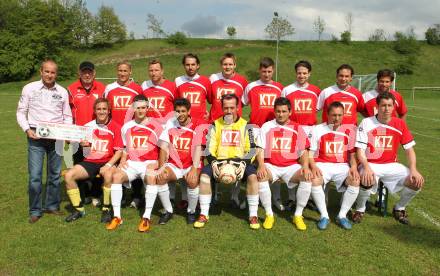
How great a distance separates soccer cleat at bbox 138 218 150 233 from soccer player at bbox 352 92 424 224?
267cm

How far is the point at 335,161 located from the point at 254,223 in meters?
1.41

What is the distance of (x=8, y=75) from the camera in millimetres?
47094

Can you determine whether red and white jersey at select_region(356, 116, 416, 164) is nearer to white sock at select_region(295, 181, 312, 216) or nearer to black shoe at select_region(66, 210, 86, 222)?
white sock at select_region(295, 181, 312, 216)

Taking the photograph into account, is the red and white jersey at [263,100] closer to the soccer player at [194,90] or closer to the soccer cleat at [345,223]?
the soccer player at [194,90]

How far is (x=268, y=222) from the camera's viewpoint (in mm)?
4625

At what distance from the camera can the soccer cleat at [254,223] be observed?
457cm

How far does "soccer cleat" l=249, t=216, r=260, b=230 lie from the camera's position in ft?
15.0

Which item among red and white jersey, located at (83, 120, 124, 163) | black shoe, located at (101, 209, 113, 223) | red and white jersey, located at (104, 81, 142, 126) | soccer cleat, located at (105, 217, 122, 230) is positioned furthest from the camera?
red and white jersey, located at (104, 81, 142, 126)

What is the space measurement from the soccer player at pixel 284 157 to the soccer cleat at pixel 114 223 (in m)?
1.84

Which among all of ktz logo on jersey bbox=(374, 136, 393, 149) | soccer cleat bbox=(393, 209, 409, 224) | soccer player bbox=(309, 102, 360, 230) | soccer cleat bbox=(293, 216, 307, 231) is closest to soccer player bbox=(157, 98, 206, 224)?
soccer cleat bbox=(293, 216, 307, 231)

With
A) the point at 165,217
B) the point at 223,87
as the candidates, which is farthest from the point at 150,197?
the point at 223,87

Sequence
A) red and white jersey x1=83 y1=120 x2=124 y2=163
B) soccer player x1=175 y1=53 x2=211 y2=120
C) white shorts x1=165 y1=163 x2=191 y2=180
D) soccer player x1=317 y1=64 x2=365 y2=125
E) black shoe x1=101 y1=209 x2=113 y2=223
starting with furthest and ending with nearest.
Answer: soccer player x1=175 y1=53 x2=211 y2=120 → soccer player x1=317 y1=64 x2=365 y2=125 → red and white jersey x1=83 y1=120 x2=124 y2=163 → white shorts x1=165 y1=163 x2=191 y2=180 → black shoe x1=101 y1=209 x2=113 y2=223

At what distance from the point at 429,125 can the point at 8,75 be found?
48547 mm

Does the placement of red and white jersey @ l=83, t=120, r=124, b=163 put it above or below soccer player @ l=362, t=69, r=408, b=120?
below
